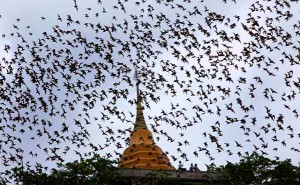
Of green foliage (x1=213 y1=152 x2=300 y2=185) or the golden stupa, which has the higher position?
the golden stupa

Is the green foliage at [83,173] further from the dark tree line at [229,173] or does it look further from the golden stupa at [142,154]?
the golden stupa at [142,154]

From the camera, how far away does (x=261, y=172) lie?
47656 mm

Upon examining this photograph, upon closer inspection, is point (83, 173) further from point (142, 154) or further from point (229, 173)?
point (142, 154)

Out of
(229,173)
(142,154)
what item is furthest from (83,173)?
(142,154)

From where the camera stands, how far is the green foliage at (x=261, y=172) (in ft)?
153

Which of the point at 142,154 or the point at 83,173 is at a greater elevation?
the point at 142,154

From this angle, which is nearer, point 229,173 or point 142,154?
point 229,173

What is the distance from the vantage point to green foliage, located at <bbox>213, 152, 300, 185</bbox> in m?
46.7

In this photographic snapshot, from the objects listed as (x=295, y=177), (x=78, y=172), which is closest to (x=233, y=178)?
(x=295, y=177)

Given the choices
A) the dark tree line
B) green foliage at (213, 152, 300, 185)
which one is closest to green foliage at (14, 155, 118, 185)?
the dark tree line

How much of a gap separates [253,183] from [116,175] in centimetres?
1154

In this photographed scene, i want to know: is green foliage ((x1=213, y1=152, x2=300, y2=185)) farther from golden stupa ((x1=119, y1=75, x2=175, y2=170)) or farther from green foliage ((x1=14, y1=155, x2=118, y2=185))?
golden stupa ((x1=119, y1=75, x2=175, y2=170))

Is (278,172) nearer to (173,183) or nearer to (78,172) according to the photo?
(173,183)

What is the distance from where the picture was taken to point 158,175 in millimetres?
54969
